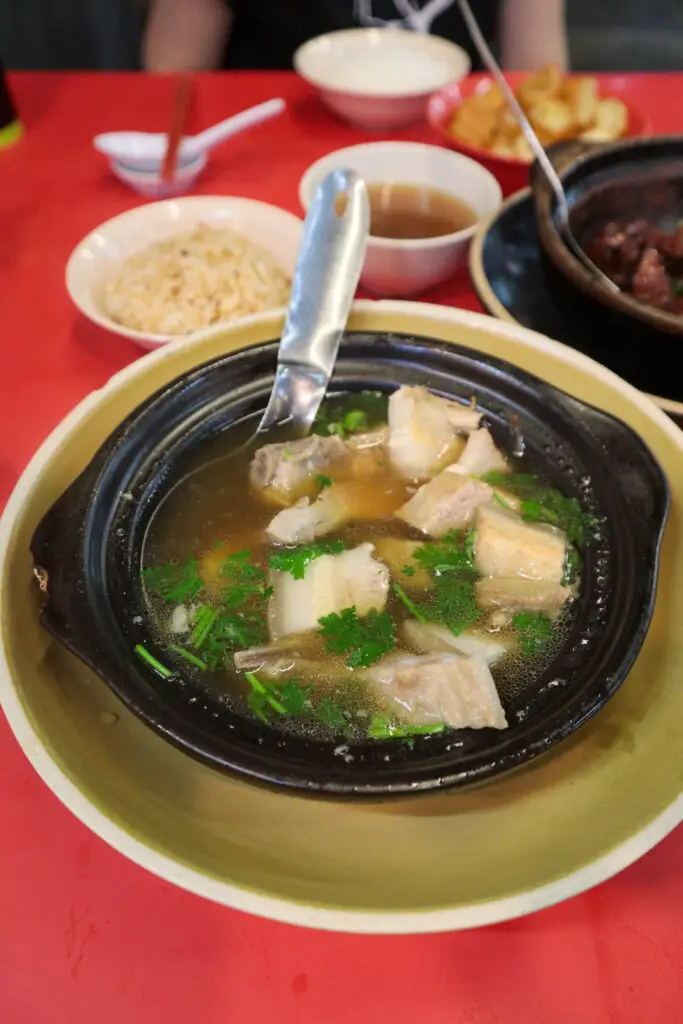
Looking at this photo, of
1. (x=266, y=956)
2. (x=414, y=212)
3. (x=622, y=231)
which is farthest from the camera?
(x=414, y=212)

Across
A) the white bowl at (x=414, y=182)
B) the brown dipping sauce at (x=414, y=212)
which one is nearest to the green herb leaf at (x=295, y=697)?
the white bowl at (x=414, y=182)

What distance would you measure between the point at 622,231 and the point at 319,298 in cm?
87

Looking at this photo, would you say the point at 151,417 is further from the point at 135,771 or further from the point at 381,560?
the point at 135,771

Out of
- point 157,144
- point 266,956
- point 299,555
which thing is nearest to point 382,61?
point 157,144

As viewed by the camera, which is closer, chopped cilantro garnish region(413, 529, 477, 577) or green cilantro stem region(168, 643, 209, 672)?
green cilantro stem region(168, 643, 209, 672)

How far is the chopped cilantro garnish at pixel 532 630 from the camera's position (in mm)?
1170

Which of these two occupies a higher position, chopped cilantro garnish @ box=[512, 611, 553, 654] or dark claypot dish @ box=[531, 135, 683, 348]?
dark claypot dish @ box=[531, 135, 683, 348]

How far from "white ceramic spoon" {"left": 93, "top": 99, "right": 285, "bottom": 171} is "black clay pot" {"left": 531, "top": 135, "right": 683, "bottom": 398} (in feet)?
4.01

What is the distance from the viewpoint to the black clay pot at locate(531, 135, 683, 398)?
4.91 ft

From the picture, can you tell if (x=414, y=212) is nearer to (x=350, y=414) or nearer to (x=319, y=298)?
(x=319, y=298)

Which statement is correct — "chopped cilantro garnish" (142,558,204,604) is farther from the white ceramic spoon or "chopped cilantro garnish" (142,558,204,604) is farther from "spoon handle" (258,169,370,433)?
the white ceramic spoon

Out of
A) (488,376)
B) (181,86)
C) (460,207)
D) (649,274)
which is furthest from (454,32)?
(488,376)

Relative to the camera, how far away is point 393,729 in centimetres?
106

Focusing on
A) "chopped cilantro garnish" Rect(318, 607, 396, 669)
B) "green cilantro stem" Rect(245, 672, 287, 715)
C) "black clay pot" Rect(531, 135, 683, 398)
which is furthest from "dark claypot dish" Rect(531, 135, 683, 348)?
"green cilantro stem" Rect(245, 672, 287, 715)
